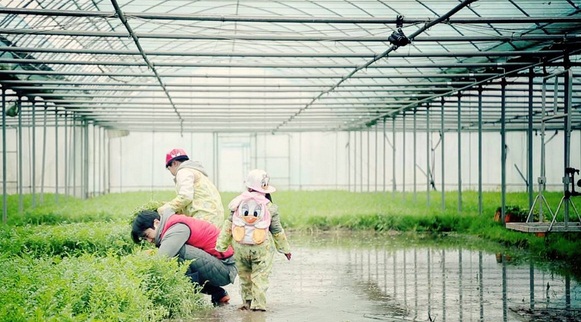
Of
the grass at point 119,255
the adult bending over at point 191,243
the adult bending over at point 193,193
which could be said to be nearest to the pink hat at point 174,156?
the adult bending over at point 193,193

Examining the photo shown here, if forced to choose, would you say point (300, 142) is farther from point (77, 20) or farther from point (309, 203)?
point (77, 20)

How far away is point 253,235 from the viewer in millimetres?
7215

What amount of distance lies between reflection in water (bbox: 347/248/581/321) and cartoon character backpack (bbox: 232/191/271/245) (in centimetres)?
149

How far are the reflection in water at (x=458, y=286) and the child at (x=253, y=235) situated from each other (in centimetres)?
129

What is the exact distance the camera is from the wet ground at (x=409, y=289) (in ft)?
23.6

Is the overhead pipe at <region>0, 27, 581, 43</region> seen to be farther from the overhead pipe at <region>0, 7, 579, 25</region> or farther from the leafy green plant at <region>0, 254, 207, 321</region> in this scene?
the leafy green plant at <region>0, 254, 207, 321</region>

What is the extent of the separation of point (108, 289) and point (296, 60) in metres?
18.8

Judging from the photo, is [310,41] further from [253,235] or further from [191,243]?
[253,235]

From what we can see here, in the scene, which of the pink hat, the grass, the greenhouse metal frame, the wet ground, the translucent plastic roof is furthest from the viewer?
the greenhouse metal frame

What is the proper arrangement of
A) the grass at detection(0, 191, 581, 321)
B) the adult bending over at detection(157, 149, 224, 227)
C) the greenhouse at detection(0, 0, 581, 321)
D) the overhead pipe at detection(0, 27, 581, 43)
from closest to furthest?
the grass at detection(0, 191, 581, 321)
the adult bending over at detection(157, 149, 224, 227)
the overhead pipe at detection(0, 27, 581, 43)
the greenhouse at detection(0, 0, 581, 321)

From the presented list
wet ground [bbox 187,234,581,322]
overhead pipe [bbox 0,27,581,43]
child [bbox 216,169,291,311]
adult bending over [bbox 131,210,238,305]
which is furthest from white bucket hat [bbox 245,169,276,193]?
overhead pipe [bbox 0,27,581,43]

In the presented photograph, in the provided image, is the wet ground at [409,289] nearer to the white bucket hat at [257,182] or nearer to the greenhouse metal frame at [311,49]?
the white bucket hat at [257,182]

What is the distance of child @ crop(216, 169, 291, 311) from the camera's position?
284 inches

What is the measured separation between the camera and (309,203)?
70.6 ft
